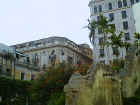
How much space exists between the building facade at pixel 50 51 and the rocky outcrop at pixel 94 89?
4030 centimetres

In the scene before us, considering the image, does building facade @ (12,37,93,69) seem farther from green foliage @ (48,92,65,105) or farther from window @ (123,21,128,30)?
green foliage @ (48,92,65,105)

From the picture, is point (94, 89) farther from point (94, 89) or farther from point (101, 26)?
point (101, 26)

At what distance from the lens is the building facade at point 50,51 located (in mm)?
54394

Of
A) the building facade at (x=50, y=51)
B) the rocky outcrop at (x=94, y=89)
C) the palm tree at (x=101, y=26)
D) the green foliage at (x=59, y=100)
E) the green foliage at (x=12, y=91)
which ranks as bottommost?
the green foliage at (x=12, y=91)

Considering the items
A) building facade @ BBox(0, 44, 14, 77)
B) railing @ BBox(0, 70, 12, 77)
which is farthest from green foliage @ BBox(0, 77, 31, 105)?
building facade @ BBox(0, 44, 14, 77)

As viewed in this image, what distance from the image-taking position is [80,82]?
12016 mm

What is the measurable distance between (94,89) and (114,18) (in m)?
39.9

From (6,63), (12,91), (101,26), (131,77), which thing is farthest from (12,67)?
(131,77)

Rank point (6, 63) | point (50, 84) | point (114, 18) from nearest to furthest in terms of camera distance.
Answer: point (50, 84) → point (6, 63) → point (114, 18)

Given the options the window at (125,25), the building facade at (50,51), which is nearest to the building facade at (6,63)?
the building facade at (50,51)

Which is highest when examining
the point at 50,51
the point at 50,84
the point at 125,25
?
the point at 125,25

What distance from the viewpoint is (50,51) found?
55.3 meters

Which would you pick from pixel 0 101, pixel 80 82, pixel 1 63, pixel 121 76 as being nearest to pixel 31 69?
pixel 1 63

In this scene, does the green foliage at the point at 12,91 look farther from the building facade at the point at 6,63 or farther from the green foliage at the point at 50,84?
the green foliage at the point at 50,84
